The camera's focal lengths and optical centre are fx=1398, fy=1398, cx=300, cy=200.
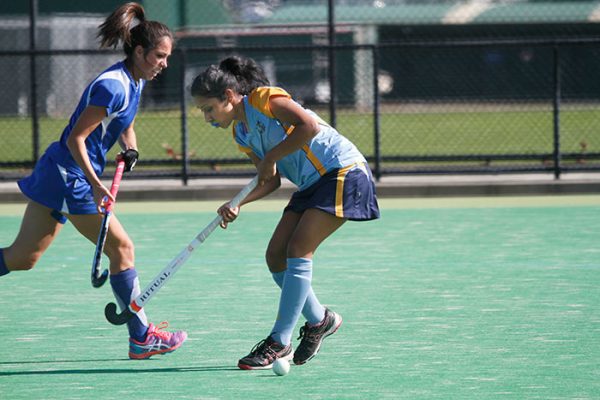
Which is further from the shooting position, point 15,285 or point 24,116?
point 24,116

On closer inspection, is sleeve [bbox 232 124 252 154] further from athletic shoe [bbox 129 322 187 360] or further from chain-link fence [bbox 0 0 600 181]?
chain-link fence [bbox 0 0 600 181]

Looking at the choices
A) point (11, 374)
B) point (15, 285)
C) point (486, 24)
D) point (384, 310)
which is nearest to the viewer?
point (11, 374)

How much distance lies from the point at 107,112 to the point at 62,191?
454 millimetres

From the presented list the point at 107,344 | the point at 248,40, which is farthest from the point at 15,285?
the point at 248,40

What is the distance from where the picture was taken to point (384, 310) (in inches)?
310

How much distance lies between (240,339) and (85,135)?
1.36 meters

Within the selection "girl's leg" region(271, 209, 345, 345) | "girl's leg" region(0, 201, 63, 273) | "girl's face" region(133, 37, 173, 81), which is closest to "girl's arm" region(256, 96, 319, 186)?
"girl's leg" region(271, 209, 345, 345)

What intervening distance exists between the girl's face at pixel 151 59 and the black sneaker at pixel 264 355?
1.41m

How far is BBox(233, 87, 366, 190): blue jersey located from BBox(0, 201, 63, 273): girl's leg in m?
1.03

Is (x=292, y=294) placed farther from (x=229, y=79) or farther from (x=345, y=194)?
(x=229, y=79)

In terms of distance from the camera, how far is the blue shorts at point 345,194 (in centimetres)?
637

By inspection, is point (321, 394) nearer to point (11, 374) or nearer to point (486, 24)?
point (11, 374)

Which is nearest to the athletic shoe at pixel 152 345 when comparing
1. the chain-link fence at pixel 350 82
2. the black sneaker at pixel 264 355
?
the black sneaker at pixel 264 355

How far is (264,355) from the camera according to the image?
6.32m
